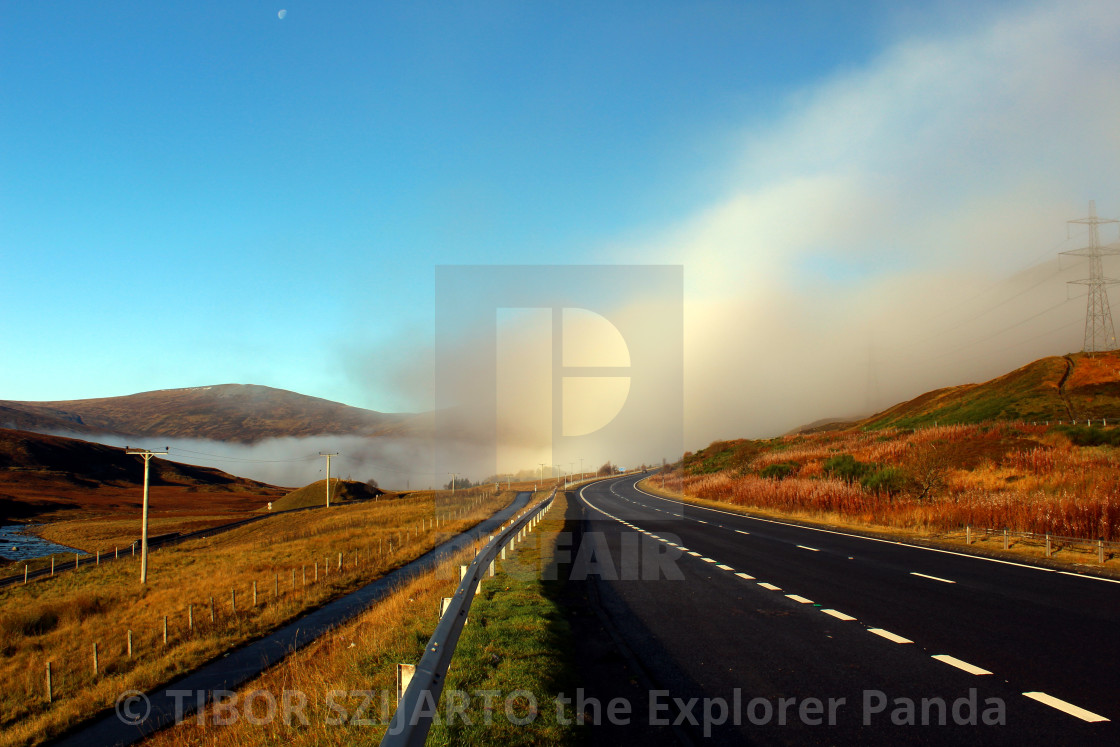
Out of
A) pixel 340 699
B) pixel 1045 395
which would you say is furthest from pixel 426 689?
pixel 1045 395

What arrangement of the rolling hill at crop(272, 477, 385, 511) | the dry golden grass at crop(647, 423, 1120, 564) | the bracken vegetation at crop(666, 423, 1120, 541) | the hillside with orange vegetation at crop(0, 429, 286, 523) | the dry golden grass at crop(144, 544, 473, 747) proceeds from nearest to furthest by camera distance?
the dry golden grass at crop(144, 544, 473, 747), the dry golden grass at crop(647, 423, 1120, 564), the bracken vegetation at crop(666, 423, 1120, 541), the hillside with orange vegetation at crop(0, 429, 286, 523), the rolling hill at crop(272, 477, 385, 511)

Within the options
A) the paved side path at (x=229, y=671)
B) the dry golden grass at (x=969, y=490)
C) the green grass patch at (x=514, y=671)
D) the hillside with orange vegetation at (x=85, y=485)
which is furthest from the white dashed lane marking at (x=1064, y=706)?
the hillside with orange vegetation at (x=85, y=485)

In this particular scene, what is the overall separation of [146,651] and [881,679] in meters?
21.8

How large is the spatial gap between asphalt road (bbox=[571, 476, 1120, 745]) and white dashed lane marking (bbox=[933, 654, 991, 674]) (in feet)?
0.10

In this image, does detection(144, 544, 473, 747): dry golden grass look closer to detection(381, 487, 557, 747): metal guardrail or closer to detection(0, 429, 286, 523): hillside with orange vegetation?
detection(381, 487, 557, 747): metal guardrail

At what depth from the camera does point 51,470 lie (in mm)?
154750

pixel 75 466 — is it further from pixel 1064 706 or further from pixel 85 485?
pixel 1064 706

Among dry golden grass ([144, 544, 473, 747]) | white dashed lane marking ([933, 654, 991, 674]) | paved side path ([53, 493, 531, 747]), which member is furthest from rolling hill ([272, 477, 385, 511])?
white dashed lane marking ([933, 654, 991, 674])

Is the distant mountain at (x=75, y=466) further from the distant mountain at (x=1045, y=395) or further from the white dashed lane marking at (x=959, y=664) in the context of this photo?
the white dashed lane marking at (x=959, y=664)

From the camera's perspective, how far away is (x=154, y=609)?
2825 cm

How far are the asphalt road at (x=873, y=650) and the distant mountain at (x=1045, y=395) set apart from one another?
5681 cm

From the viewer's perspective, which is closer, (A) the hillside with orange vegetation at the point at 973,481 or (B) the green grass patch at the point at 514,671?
(B) the green grass patch at the point at 514,671

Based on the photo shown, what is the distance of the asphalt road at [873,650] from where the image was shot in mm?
5152

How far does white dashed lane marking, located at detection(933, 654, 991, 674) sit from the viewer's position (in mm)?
6387
